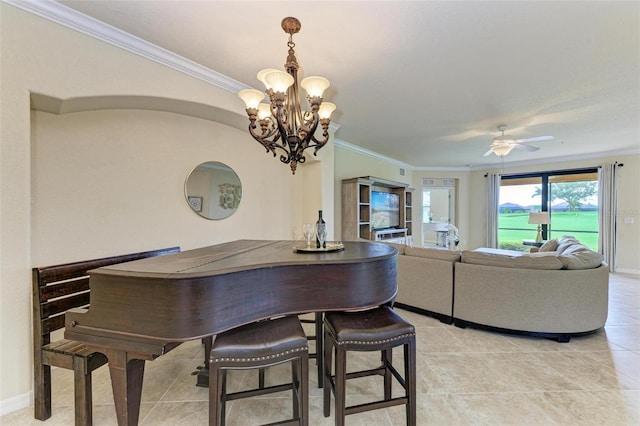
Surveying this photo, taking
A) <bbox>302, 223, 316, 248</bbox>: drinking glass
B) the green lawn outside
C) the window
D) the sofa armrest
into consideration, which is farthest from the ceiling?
the green lawn outside

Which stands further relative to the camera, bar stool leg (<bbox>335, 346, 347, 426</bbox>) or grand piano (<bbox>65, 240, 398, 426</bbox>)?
bar stool leg (<bbox>335, 346, 347, 426</bbox>)

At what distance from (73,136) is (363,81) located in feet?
8.77

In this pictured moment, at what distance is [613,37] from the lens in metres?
2.02

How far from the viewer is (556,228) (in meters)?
6.57

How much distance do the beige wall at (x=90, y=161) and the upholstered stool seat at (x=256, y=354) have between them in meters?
1.50

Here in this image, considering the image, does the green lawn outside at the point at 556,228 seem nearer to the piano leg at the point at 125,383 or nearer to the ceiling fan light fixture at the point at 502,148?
the ceiling fan light fixture at the point at 502,148

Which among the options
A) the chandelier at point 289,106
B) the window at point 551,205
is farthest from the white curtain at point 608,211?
the chandelier at point 289,106

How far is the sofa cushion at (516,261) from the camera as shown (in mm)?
2787

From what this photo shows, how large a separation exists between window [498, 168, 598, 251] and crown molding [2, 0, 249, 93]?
24.7ft

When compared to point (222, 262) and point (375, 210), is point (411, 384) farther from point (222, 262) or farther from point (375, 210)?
point (375, 210)

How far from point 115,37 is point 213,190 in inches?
64.4

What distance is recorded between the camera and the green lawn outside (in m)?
6.16

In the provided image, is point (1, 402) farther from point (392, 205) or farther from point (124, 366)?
point (392, 205)

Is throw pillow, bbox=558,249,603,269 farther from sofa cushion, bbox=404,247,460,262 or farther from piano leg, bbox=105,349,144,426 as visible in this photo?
piano leg, bbox=105,349,144,426
